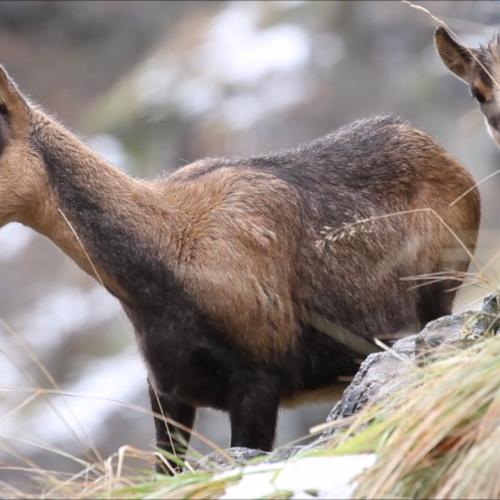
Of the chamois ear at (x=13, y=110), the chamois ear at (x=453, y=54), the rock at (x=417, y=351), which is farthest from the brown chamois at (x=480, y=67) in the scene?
the chamois ear at (x=13, y=110)

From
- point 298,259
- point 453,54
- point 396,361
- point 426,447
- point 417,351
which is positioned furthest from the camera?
point 453,54

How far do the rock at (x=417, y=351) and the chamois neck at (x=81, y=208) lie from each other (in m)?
2.13

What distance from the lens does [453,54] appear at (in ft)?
28.2

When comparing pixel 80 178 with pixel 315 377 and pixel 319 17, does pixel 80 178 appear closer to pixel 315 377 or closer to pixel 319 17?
pixel 315 377

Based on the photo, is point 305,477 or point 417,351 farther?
point 417,351

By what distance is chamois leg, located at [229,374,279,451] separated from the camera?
760cm

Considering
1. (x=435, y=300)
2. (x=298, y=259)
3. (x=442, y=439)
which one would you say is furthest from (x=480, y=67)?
(x=442, y=439)

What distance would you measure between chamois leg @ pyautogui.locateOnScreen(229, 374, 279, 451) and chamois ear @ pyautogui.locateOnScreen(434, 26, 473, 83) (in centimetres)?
247

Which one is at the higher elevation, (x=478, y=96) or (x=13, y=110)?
(x=13, y=110)

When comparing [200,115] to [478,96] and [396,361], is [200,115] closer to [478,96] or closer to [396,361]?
[478,96]

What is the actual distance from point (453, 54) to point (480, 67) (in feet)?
1.15

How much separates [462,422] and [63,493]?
1.45 m

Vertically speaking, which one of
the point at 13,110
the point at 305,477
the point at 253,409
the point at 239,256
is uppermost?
the point at 13,110

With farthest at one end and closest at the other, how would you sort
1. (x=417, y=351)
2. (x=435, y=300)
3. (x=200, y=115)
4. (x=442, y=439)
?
(x=200, y=115), (x=435, y=300), (x=417, y=351), (x=442, y=439)
